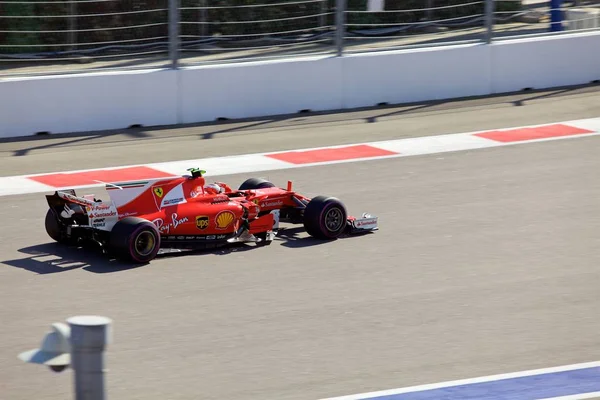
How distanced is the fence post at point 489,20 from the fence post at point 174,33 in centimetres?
452

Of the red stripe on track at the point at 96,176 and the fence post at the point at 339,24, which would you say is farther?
the fence post at the point at 339,24

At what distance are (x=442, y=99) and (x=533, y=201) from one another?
17.5 feet

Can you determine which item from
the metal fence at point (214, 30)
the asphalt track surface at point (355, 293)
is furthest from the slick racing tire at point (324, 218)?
the metal fence at point (214, 30)

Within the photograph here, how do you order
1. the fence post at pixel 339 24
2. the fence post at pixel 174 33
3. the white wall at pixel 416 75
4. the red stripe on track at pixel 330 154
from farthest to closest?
the white wall at pixel 416 75
the fence post at pixel 339 24
the fence post at pixel 174 33
the red stripe on track at pixel 330 154

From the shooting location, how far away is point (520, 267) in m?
9.21

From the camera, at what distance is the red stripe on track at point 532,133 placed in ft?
46.8

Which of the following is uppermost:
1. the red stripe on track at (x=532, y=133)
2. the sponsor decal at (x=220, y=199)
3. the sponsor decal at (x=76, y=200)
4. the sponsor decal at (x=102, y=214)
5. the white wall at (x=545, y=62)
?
the white wall at (x=545, y=62)

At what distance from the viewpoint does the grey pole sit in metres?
4.21

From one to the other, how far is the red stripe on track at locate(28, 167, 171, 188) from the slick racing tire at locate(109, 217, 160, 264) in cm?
307

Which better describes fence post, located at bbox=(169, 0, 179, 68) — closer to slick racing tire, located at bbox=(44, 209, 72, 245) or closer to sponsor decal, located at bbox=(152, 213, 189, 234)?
slick racing tire, located at bbox=(44, 209, 72, 245)

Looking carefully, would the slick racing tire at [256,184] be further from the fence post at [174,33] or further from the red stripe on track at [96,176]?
the fence post at [174,33]

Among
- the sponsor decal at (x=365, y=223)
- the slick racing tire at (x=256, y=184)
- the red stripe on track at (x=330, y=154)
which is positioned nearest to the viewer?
the sponsor decal at (x=365, y=223)

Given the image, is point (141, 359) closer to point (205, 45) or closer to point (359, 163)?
point (359, 163)

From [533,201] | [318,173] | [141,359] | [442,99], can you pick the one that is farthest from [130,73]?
[141,359]
